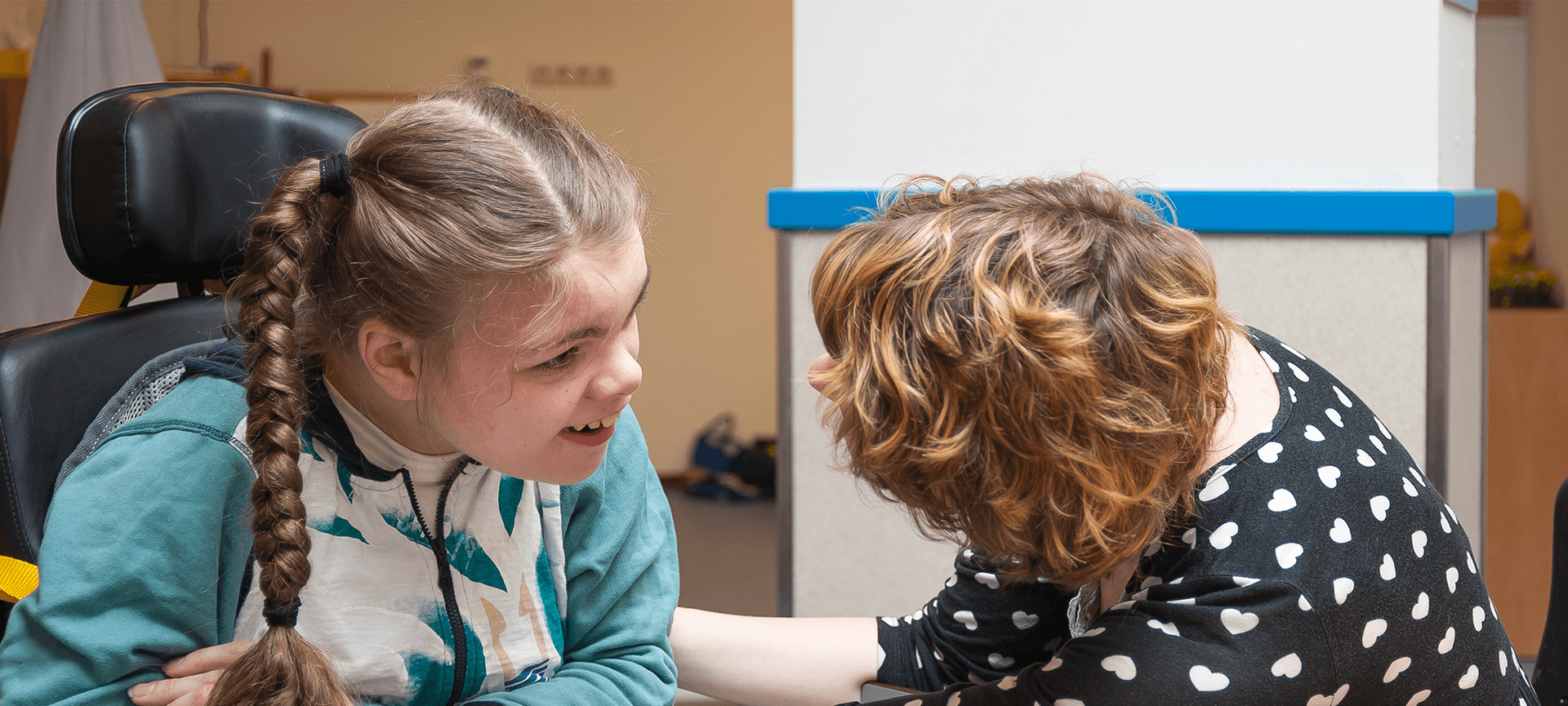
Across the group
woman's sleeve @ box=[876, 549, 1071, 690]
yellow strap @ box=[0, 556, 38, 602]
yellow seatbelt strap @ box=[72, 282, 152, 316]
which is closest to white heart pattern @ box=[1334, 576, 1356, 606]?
woman's sleeve @ box=[876, 549, 1071, 690]

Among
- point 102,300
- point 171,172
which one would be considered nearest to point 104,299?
point 102,300

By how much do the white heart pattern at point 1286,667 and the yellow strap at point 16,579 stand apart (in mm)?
835

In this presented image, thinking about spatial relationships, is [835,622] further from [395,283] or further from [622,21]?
[622,21]

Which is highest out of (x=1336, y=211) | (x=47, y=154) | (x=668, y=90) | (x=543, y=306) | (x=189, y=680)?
(x=668, y=90)

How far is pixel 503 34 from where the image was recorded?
4594 millimetres

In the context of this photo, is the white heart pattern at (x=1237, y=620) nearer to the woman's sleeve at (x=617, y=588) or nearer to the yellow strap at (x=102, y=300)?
the woman's sleeve at (x=617, y=588)

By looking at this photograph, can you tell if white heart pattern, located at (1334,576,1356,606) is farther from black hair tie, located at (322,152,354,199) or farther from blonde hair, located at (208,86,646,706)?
black hair tie, located at (322,152,354,199)

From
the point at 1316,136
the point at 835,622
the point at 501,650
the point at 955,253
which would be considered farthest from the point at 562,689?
the point at 1316,136

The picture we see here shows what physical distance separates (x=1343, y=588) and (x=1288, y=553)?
39 millimetres

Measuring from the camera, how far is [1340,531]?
2.33ft

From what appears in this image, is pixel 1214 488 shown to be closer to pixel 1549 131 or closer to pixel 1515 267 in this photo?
pixel 1515 267

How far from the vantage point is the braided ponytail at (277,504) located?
0.69m

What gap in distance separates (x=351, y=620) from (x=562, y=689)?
0.17 metres

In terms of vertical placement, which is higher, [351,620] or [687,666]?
[351,620]
